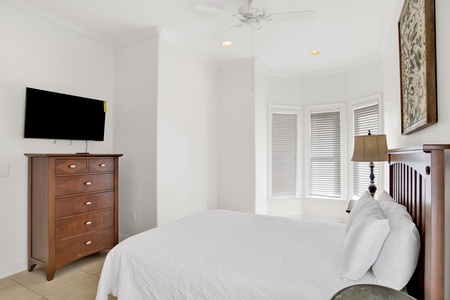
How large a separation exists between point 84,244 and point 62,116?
4.84ft

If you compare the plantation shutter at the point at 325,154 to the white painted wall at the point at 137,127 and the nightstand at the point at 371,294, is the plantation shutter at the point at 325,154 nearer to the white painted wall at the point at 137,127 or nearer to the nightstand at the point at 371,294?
the white painted wall at the point at 137,127

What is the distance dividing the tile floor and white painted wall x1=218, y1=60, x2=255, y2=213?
7.74ft

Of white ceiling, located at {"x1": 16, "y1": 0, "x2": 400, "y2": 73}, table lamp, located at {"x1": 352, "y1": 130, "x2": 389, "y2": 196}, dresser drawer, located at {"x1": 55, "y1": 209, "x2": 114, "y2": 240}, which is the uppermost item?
white ceiling, located at {"x1": 16, "y1": 0, "x2": 400, "y2": 73}

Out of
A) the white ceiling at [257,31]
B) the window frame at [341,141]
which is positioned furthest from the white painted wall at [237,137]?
the window frame at [341,141]

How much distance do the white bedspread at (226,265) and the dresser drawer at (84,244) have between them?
118 centimetres

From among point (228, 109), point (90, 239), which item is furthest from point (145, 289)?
point (228, 109)

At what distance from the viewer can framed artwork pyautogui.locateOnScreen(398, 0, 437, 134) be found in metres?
1.38

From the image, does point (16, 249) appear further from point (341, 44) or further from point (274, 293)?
point (341, 44)

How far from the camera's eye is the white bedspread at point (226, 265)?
1344mm

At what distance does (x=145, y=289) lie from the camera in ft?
5.31

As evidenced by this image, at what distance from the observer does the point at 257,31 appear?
343 cm

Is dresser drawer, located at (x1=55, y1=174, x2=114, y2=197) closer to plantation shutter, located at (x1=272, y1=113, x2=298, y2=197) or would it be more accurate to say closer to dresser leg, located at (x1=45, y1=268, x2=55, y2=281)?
dresser leg, located at (x1=45, y1=268, x2=55, y2=281)

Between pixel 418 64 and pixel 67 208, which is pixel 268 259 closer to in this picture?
pixel 418 64

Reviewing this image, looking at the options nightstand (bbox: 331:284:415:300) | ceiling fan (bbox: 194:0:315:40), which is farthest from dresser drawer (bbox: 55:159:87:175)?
nightstand (bbox: 331:284:415:300)
